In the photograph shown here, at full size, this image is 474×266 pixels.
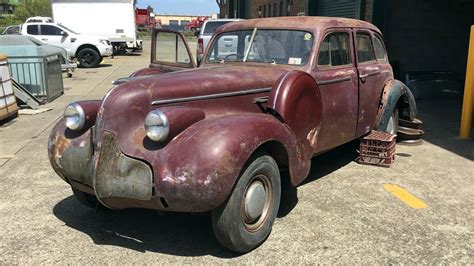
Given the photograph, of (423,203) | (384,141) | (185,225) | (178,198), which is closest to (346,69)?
(384,141)

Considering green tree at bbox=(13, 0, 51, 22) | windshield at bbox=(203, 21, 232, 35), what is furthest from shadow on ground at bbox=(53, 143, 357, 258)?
green tree at bbox=(13, 0, 51, 22)

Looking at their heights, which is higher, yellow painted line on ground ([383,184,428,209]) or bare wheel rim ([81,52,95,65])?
bare wheel rim ([81,52,95,65])

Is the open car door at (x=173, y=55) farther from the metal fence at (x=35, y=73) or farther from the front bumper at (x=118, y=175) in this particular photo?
the metal fence at (x=35, y=73)

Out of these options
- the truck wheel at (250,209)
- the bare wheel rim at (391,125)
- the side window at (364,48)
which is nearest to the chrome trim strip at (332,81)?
the side window at (364,48)

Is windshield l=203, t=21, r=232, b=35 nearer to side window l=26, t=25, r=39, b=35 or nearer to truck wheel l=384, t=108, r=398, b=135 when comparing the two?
truck wheel l=384, t=108, r=398, b=135

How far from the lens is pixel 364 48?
18.7 ft

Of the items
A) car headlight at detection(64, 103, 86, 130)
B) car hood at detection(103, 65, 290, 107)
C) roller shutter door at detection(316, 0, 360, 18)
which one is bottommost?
car headlight at detection(64, 103, 86, 130)

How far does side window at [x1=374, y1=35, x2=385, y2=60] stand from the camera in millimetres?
6023

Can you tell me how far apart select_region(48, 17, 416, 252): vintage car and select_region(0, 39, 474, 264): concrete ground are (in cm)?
30

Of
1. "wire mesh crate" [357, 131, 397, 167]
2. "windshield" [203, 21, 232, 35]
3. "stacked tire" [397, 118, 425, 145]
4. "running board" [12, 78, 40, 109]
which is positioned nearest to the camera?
"wire mesh crate" [357, 131, 397, 167]

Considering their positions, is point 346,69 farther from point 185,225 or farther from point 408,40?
point 408,40

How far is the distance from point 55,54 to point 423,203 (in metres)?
9.47

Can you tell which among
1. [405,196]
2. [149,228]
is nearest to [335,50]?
[405,196]

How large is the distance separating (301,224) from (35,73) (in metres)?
8.36
